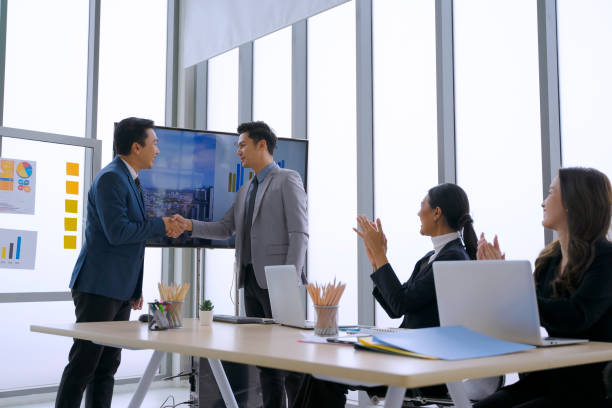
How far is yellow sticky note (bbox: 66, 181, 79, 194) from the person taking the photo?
473 centimetres

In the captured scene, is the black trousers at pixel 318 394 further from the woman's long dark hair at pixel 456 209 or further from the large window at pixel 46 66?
the large window at pixel 46 66

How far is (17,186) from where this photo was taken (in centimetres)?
445

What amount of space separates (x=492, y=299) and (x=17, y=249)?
3781 mm

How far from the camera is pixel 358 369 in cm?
111

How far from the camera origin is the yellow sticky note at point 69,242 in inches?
184

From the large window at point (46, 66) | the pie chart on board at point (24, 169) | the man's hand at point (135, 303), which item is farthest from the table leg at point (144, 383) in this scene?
the large window at point (46, 66)

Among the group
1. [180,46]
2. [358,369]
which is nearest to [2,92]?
[180,46]

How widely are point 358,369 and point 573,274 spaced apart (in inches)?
37.9

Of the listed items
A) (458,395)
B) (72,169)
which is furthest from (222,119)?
(458,395)

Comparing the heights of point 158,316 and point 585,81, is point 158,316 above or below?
below

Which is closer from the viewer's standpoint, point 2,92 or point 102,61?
point 2,92

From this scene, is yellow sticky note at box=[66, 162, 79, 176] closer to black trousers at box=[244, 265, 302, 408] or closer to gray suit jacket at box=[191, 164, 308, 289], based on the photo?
gray suit jacket at box=[191, 164, 308, 289]

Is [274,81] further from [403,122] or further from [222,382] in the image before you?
[222,382]

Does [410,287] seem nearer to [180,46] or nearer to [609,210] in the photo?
[609,210]
